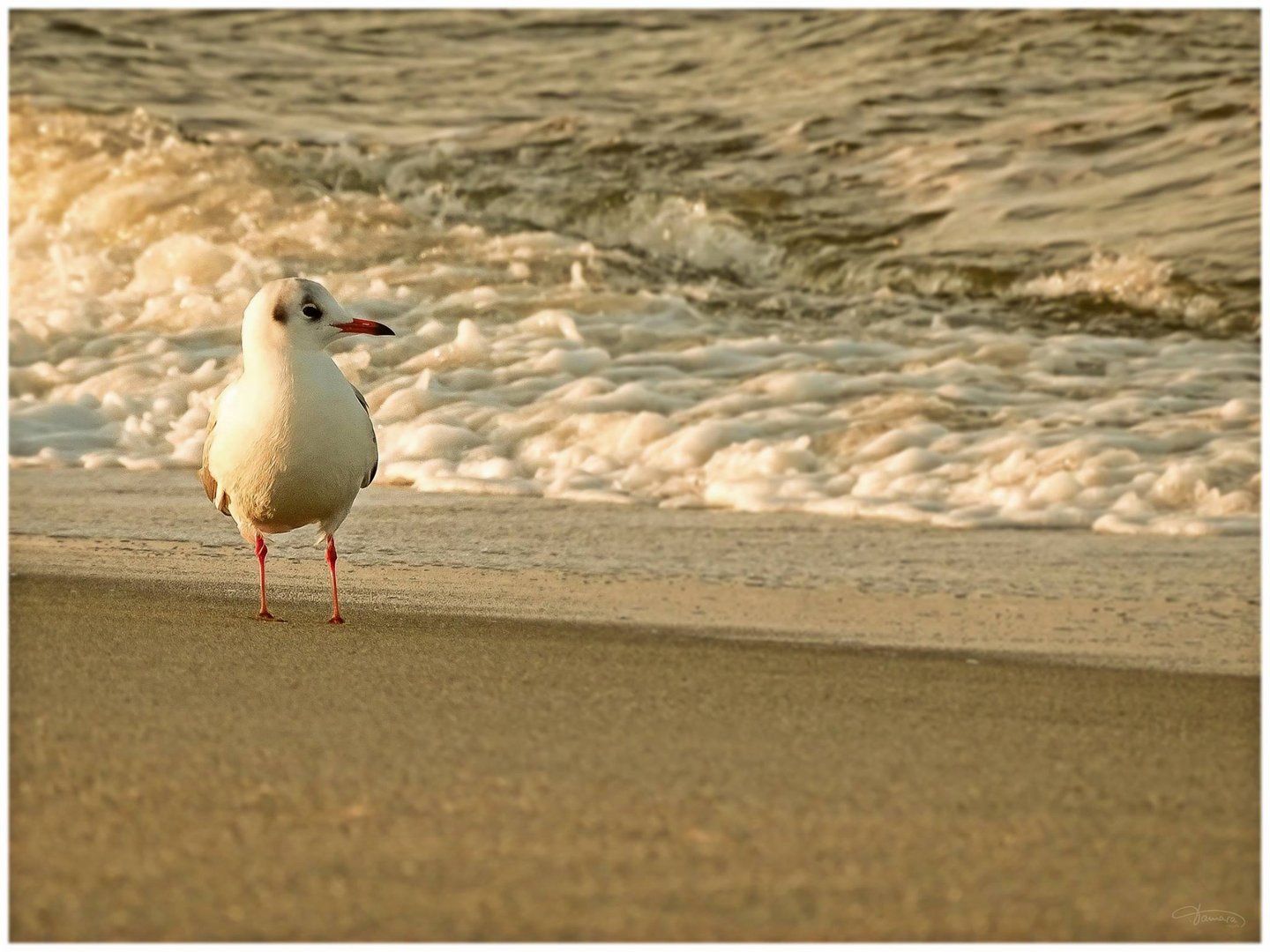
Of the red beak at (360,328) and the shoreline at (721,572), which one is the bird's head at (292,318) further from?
the shoreline at (721,572)

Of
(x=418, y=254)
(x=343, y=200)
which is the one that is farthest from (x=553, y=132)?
(x=418, y=254)

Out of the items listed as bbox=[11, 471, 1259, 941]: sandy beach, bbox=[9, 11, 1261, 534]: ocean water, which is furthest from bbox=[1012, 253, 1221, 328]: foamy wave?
bbox=[11, 471, 1259, 941]: sandy beach

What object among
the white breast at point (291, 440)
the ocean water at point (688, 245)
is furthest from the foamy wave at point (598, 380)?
the white breast at point (291, 440)

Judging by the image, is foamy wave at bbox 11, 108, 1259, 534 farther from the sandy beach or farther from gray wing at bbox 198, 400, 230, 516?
gray wing at bbox 198, 400, 230, 516

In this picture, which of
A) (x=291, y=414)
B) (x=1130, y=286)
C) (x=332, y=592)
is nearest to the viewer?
(x=291, y=414)

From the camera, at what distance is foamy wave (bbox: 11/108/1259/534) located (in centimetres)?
655

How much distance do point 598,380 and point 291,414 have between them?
3722 mm

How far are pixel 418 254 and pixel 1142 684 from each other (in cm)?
751

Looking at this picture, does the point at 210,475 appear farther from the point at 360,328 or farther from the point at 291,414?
the point at 360,328

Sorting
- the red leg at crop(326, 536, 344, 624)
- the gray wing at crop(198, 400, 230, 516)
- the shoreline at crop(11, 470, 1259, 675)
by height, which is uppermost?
the gray wing at crop(198, 400, 230, 516)

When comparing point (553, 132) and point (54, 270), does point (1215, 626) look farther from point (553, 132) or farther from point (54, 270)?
point (553, 132)

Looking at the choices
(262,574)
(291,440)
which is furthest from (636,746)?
(262,574)

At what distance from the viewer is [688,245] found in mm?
11484

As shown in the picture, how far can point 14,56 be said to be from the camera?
15484 mm
